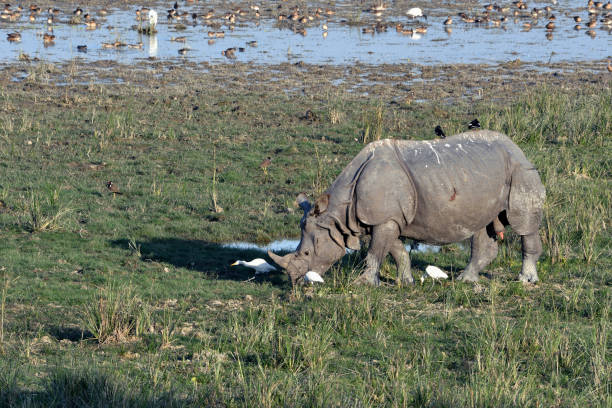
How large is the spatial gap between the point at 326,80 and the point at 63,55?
8.54 metres

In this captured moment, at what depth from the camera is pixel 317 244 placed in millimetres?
9062

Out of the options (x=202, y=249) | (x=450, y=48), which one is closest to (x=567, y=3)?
(x=450, y=48)

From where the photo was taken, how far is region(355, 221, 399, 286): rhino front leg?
8977 mm

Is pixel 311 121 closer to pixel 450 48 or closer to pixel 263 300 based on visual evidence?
pixel 263 300

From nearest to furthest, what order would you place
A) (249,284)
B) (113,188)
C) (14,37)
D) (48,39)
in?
(249,284)
(113,188)
(48,39)
(14,37)

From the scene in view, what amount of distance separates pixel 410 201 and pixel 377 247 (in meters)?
0.59

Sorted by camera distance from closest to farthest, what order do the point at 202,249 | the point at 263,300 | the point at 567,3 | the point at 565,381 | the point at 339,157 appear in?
the point at 565,381 → the point at 263,300 → the point at 202,249 → the point at 339,157 → the point at 567,3

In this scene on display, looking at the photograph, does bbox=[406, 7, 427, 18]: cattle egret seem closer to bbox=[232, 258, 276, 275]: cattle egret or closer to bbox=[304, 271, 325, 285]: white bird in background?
bbox=[232, 258, 276, 275]: cattle egret

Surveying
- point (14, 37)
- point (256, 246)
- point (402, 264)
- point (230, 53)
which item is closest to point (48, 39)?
point (14, 37)

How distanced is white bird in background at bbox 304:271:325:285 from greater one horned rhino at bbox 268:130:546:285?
185 mm

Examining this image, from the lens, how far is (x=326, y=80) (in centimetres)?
2227

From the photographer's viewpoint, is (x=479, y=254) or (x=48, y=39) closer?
(x=479, y=254)

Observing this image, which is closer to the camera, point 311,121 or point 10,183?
point 10,183

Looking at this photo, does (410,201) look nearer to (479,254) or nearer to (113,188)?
(479,254)
